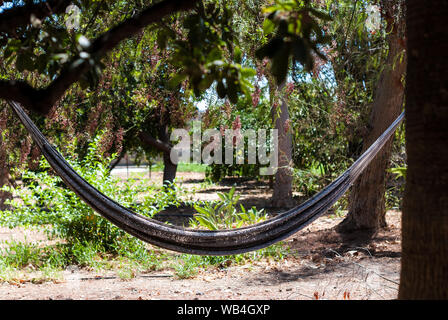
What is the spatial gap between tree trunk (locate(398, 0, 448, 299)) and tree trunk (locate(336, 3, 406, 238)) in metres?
2.68

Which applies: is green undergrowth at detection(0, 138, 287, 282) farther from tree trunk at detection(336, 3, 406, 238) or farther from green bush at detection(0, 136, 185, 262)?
tree trunk at detection(336, 3, 406, 238)

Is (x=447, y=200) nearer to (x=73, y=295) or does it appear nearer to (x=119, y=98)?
(x=73, y=295)

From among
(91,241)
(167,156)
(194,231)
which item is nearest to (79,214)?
(91,241)

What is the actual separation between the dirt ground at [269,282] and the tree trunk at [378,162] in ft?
0.97

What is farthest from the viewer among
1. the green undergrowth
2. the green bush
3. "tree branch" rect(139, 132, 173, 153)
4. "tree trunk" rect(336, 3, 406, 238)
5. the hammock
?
"tree branch" rect(139, 132, 173, 153)

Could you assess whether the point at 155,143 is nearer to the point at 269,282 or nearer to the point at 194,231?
the point at 269,282

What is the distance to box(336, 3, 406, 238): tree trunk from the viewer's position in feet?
13.4

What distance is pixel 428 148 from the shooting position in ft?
4.55

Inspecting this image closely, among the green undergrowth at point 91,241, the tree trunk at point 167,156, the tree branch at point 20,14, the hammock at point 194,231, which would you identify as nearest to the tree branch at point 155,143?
the tree trunk at point 167,156

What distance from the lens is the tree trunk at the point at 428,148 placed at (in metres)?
1.36

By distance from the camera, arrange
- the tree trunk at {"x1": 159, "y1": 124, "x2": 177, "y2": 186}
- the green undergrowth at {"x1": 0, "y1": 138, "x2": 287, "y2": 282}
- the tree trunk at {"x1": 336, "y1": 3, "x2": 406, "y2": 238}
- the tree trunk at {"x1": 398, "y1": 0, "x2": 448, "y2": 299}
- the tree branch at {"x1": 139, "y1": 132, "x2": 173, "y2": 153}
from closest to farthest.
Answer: the tree trunk at {"x1": 398, "y1": 0, "x2": 448, "y2": 299} < the green undergrowth at {"x1": 0, "y1": 138, "x2": 287, "y2": 282} < the tree trunk at {"x1": 336, "y1": 3, "x2": 406, "y2": 238} < the tree branch at {"x1": 139, "y1": 132, "x2": 173, "y2": 153} < the tree trunk at {"x1": 159, "y1": 124, "x2": 177, "y2": 186}

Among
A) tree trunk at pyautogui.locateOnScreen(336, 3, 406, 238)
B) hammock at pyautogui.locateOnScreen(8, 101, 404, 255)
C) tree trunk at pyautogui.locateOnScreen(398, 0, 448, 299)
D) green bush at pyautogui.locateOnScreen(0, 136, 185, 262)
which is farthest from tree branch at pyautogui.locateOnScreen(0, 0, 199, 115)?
tree trunk at pyautogui.locateOnScreen(336, 3, 406, 238)
